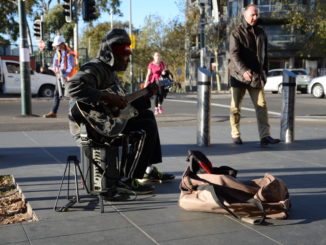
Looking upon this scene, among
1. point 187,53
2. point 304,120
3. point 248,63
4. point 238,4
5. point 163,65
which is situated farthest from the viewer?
point 238,4

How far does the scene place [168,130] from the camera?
9211 millimetres

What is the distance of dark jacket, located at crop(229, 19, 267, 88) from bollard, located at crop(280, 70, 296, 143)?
2.28 ft

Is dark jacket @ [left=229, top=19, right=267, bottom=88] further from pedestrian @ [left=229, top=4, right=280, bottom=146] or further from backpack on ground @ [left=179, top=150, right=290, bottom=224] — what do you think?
backpack on ground @ [left=179, top=150, right=290, bottom=224]

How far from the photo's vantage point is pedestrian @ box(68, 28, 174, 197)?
3531 mm

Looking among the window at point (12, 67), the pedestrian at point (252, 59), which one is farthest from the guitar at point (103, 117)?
the window at point (12, 67)

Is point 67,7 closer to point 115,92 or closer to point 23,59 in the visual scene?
point 23,59

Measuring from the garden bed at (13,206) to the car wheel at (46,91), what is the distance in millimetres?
18783

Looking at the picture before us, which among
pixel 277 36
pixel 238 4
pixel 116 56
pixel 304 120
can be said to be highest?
pixel 238 4

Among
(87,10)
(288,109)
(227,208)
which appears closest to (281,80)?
(87,10)

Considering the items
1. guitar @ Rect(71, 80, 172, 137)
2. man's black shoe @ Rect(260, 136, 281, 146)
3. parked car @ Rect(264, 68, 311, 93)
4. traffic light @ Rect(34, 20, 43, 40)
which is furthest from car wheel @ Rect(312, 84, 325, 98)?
guitar @ Rect(71, 80, 172, 137)

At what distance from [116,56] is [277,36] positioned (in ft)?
155

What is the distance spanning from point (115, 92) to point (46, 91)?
20000 mm

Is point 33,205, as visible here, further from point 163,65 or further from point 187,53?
point 187,53

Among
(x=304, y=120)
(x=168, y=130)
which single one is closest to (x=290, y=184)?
(x=168, y=130)
